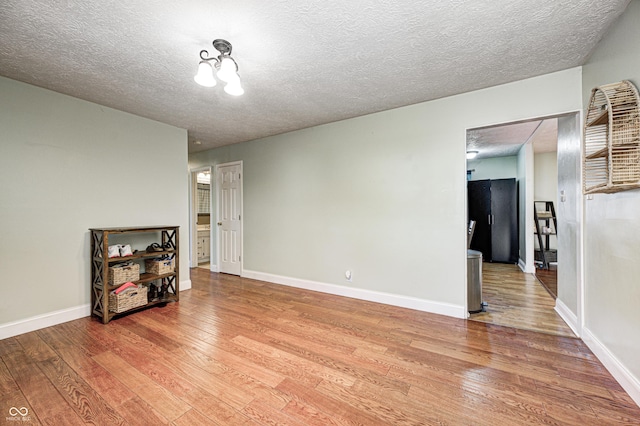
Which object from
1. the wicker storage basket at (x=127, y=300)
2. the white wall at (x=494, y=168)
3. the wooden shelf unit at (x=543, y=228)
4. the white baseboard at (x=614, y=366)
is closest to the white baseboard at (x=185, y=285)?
the wicker storage basket at (x=127, y=300)

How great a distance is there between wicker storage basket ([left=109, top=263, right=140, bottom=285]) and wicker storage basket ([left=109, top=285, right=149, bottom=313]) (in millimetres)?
136

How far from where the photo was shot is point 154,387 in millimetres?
1728

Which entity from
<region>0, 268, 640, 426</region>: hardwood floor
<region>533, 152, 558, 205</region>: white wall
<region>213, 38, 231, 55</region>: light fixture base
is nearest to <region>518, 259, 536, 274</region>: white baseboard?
<region>533, 152, 558, 205</region>: white wall

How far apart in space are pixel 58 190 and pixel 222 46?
240 cm

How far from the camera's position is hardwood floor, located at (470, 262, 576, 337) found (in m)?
2.64

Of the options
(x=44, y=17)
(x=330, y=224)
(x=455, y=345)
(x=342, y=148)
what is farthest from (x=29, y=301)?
(x=455, y=345)

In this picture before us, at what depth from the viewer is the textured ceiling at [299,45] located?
163 cm

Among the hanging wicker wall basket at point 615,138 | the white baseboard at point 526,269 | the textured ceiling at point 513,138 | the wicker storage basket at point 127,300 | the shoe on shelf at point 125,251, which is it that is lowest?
the white baseboard at point 526,269

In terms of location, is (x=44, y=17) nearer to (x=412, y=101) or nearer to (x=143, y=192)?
(x=143, y=192)

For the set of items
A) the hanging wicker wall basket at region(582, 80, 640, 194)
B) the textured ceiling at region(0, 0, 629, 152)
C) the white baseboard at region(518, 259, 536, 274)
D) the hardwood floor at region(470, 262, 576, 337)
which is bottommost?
the hardwood floor at region(470, 262, 576, 337)

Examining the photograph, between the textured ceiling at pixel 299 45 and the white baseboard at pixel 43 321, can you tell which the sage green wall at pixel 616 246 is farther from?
the white baseboard at pixel 43 321

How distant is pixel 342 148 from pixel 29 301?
3.79m

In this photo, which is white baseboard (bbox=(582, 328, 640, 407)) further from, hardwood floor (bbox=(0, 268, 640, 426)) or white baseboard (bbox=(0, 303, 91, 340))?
white baseboard (bbox=(0, 303, 91, 340))

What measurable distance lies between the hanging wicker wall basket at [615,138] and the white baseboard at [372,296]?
166cm
